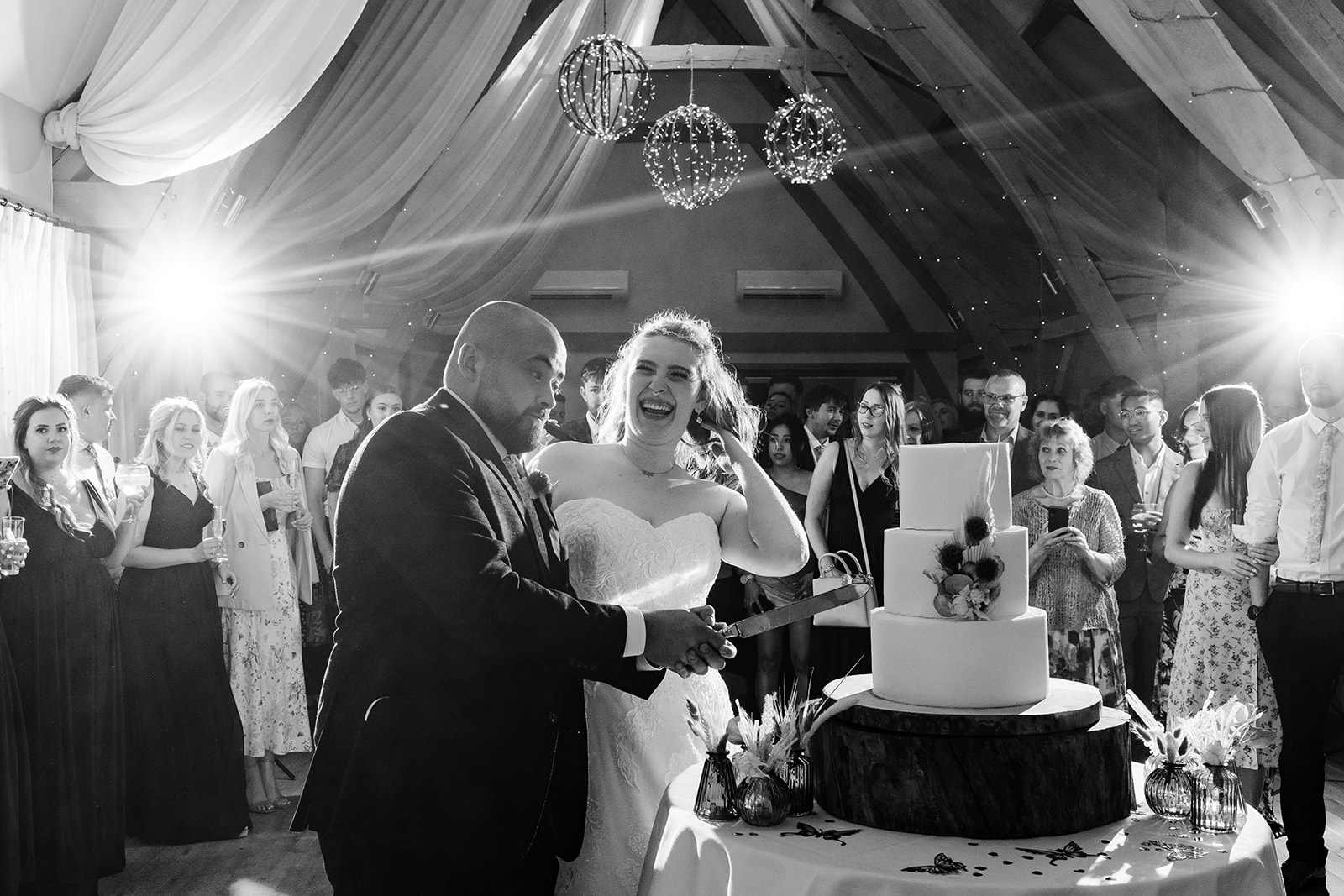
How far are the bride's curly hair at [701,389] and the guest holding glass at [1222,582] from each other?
1828mm

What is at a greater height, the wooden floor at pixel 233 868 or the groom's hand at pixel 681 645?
the groom's hand at pixel 681 645

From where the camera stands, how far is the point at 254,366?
5.75 meters

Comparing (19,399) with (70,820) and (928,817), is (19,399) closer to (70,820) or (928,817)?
(70,820)

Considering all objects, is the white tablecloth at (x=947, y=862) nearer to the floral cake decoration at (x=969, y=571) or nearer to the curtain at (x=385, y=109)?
the floral cake decoration at (x=969, y=571)

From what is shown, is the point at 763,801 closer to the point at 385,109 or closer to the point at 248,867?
the point at 248,867

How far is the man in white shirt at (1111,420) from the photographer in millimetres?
5652

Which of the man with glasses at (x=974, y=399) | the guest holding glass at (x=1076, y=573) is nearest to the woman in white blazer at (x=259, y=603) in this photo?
the guest holding glass at (x=1076, y=573)

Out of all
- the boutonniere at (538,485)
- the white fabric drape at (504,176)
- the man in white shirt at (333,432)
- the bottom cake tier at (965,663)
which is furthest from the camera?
the man in white shirt at (333,432)

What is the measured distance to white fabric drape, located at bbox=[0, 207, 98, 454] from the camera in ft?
12.4

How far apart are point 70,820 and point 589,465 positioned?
6.81ft

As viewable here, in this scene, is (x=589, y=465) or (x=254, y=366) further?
(x=254, y=366)

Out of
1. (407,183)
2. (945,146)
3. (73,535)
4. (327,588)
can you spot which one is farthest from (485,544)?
(945,146)

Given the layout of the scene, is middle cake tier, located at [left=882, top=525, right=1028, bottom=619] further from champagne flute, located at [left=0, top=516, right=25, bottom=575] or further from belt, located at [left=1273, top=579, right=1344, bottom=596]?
champagne flute, located at [left=0, top=516, right=25, bottom=575]

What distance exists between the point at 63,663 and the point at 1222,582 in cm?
352
